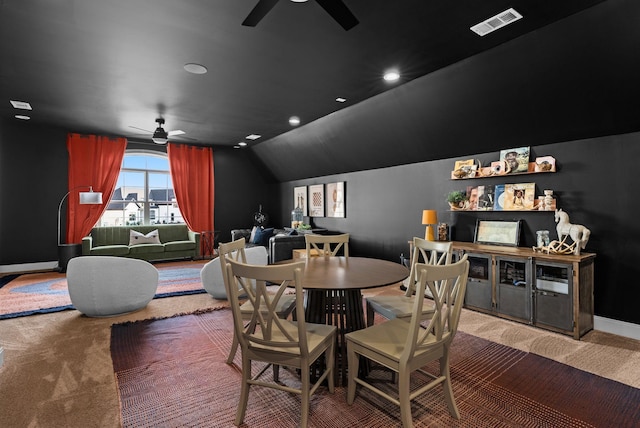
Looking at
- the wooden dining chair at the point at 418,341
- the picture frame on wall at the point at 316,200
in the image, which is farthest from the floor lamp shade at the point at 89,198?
the wooden dining chair at the point at 418,341

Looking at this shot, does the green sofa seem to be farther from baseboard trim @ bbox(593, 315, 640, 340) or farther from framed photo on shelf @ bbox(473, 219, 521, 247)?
baseboard trim @ bbox(593, 315, 640, 340)

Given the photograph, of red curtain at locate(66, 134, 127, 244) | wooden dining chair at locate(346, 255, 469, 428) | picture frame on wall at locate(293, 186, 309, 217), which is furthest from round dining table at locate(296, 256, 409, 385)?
red curtain at locate(66, 134, 127, 244)

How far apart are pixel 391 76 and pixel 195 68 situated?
2.08 meters

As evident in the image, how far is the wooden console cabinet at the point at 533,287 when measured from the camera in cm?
307

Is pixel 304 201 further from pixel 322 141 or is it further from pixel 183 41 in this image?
pixel 183 41

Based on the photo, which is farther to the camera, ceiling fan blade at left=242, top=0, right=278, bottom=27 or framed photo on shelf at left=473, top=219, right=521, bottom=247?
framed photo on shelf at left=473, top=219, right=521, bottom=247

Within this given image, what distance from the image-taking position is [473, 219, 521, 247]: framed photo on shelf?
152 inches

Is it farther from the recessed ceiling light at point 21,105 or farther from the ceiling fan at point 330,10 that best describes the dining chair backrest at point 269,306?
the recessed ceiling light at point 21,105

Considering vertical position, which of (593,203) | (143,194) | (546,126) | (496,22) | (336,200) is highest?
(496,22)

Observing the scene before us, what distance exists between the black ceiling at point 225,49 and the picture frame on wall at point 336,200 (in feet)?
6.73

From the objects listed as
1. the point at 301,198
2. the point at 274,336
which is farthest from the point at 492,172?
the point at 301,198

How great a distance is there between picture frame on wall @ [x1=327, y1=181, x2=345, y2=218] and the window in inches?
145

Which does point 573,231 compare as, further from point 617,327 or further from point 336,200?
point 336,200

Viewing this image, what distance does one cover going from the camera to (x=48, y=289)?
15.9 feet
